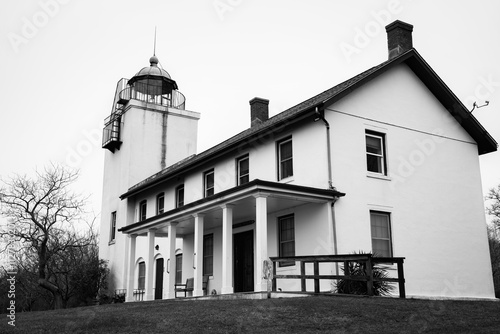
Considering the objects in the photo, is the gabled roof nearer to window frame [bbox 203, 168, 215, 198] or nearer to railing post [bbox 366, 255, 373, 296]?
window frame [bbox 203, 168, 215, 198]

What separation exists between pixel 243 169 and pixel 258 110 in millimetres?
4979

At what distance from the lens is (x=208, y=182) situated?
22922 millimetres

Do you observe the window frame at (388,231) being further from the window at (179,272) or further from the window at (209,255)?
the window at (179,272)

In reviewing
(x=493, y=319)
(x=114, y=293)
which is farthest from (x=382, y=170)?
(x=114, y=293)

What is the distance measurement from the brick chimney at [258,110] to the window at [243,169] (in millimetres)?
4164

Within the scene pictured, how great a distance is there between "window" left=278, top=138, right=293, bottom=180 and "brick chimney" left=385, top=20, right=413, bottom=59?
5.17 meters

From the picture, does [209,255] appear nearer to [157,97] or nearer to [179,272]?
[179,272]

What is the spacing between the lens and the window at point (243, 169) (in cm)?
2045

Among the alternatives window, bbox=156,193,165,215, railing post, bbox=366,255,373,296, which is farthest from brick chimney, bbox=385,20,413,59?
window, bbox=156,193,165,215

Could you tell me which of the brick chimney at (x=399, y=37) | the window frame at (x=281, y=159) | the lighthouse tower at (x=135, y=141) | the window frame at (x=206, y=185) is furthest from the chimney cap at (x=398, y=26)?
the lighthouse tower at (x=135, y=141)

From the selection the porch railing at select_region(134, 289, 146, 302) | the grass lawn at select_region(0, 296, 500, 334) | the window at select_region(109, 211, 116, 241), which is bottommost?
the grass lawn at select_region(0, 296, 500, 334)

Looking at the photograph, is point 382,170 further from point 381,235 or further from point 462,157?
point 462,157

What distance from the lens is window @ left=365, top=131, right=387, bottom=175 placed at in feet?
59.1

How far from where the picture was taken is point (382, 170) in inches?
712
